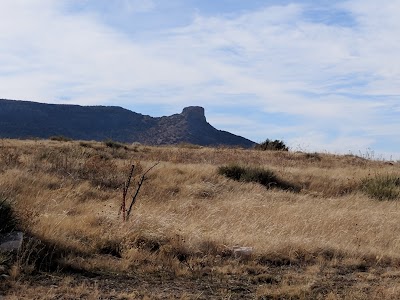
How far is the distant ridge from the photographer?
68.9 m

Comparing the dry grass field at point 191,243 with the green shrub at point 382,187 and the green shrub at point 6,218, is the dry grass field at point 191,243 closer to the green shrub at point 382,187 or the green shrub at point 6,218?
the green shrub at point 6,218

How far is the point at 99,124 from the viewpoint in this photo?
286 ft

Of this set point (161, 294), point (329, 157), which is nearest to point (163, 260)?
point (161, 294)

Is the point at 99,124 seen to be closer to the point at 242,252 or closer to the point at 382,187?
the point at 382,187

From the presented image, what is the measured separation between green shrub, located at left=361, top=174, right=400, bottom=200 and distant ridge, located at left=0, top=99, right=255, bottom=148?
4759 cm

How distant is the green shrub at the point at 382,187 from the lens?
13.4m

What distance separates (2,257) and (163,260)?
6.57 feet

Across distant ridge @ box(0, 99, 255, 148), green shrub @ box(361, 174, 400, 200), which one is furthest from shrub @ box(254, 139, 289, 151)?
distant ridge @ box(0, 99, 255, 148)

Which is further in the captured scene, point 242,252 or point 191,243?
point 191,243

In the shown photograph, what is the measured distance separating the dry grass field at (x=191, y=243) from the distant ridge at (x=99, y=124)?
50576 mm

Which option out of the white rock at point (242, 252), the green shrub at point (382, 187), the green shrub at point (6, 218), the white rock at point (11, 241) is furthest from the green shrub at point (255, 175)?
the white rock at point (11, 241)

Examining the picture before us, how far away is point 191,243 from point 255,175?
26.7 ft

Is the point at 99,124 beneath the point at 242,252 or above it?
above

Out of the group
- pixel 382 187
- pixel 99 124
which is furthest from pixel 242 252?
pixel 99 124
